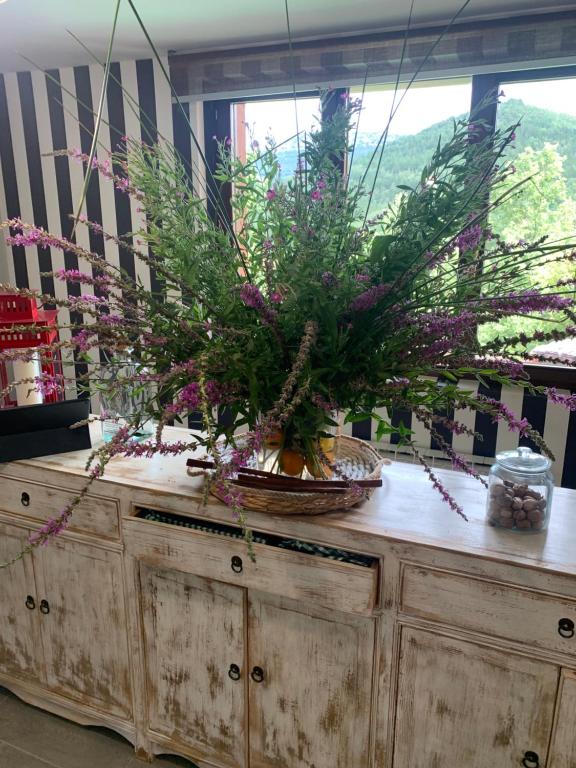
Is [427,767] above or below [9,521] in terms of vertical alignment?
below

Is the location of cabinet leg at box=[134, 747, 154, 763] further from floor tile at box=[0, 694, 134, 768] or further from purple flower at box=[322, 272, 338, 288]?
purple flower at box=[322, 272, 338, 288]

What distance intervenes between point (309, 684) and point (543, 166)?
79.3 inches

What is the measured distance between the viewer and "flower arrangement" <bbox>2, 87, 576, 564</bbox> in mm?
1034

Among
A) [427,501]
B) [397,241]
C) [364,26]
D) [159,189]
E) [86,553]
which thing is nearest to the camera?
[397,241]

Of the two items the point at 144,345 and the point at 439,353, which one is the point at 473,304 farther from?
the point at 144,345

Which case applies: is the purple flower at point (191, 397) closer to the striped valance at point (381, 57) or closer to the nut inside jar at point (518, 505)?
the nut inside jar at point (518, 505)

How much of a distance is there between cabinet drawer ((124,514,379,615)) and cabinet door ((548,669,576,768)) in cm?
37

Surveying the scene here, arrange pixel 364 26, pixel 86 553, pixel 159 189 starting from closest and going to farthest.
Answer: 1. pixel 159 189
2. pixel 86 553
3. pixel 364 26

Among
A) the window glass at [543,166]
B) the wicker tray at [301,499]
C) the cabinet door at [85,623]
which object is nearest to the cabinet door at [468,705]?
the wicker tray at [301,499]

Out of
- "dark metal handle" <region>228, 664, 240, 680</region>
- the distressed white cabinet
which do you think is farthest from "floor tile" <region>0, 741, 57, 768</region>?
"dark metal handle" <region>228, 664, 240, 680</region>

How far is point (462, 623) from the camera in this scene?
116 centimetres

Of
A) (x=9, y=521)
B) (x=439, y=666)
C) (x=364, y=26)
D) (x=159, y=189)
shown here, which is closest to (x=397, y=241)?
(x=159, y=189)

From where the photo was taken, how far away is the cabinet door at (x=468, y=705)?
113 cm

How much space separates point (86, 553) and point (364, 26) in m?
2.13
